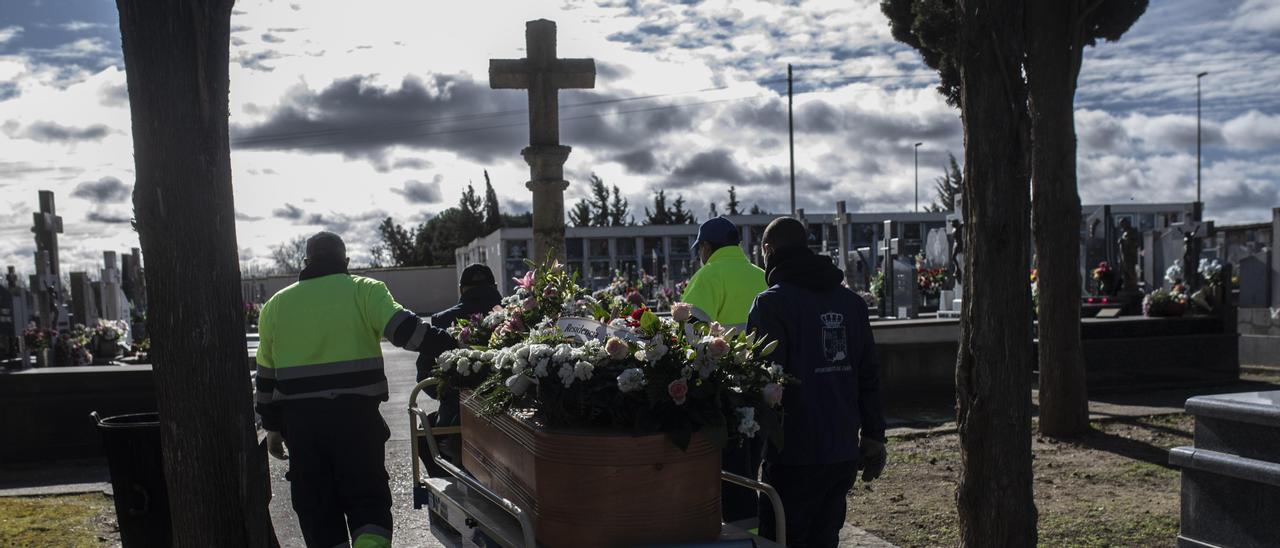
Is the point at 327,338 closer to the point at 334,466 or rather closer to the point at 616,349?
the point at 334,466

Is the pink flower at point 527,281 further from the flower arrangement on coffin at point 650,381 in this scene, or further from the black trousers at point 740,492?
the flower arrangement on coffin at point 650,381

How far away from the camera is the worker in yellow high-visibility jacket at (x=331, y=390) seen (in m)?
4.87

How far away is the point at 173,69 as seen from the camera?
3123 mm

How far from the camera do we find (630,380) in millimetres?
3021

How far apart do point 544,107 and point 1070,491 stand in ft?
18.3

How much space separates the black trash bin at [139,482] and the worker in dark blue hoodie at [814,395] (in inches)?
122

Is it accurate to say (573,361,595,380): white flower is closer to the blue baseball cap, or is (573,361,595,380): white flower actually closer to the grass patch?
the blue baseball cap

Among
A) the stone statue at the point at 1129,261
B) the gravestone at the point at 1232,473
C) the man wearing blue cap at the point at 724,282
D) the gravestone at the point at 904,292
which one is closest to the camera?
the gravestone at the point at 1232,473

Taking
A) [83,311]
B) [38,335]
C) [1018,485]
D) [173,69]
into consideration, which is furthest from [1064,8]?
[83,311]

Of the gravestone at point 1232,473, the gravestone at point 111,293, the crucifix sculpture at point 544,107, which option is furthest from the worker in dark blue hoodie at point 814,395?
the gravestone at point 111,293

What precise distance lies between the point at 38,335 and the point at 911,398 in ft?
44.4

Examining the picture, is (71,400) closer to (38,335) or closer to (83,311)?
(38,335)

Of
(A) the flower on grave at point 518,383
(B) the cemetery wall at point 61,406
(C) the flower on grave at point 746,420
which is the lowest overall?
(B) the cemetery wall at point 61,406

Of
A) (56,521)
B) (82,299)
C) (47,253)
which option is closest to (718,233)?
(56,521)
